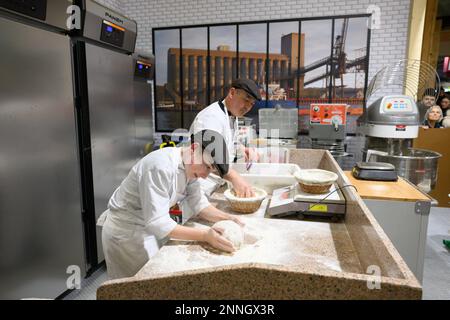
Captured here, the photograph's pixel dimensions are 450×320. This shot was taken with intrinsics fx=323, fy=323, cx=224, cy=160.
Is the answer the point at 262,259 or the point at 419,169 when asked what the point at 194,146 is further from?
the point at 419,169

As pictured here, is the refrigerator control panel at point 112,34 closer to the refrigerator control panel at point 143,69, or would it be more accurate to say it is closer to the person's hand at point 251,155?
the refrigerator control panel at point 143,69

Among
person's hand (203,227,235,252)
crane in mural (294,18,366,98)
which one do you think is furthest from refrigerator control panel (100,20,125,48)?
crane in mural (294,18,366,98)

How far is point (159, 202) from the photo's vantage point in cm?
140

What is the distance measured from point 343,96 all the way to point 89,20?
4.05 metres

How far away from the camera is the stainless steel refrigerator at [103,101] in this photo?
8.78 ft

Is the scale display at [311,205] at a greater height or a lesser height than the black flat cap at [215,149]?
lesser

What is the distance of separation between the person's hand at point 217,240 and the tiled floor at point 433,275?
168 cm

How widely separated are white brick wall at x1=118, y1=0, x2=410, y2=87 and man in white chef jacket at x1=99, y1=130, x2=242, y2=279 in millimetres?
4492

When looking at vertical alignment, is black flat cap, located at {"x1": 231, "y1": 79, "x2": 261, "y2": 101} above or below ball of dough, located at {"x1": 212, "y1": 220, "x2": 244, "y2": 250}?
above

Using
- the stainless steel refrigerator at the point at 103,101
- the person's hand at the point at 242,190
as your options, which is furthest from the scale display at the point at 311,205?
the stainless steel refrigerator at the point at 103,101

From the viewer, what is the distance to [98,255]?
2945mm

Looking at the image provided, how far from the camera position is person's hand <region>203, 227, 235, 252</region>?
Result: 1.27m

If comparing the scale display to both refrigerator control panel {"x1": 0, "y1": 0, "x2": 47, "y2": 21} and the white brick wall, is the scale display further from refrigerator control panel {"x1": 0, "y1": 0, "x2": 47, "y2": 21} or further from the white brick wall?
the white brick wall
